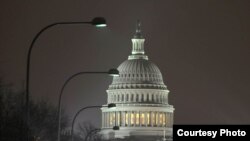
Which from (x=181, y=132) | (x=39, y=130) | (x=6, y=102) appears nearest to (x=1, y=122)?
(x=6, y=102)

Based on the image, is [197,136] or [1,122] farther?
[1,122]

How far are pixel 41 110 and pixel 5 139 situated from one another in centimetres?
3898

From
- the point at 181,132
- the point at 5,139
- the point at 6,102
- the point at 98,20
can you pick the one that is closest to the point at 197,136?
the point at 181,132

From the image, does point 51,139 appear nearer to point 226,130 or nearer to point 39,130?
point 39,130

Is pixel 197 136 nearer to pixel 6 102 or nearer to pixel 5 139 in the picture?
pixel 5 139

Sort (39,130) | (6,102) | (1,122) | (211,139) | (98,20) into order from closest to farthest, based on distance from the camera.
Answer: (211,139) → (98,20) → (1,122) → (6,102) → (39,130)

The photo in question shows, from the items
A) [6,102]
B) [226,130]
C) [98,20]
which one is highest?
[98,20]

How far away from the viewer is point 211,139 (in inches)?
763

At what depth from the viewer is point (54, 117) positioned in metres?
85.4

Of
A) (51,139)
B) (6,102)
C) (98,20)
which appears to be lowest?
(51,139)

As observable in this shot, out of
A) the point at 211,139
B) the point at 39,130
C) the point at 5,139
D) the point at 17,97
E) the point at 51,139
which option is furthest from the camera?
the point at 51,139

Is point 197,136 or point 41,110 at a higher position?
point 197,136

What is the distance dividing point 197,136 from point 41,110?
195 ft

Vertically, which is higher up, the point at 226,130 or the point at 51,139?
the point at 226,130
